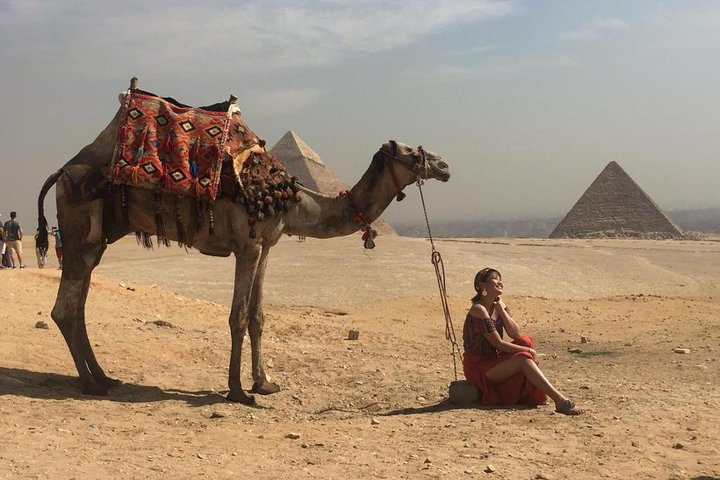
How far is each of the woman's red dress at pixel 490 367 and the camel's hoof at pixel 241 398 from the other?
195 cm

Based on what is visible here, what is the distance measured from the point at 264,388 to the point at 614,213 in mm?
69307

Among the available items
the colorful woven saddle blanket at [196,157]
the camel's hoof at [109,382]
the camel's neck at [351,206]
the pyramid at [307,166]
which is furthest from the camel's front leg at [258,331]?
the pyramid at [307,166]

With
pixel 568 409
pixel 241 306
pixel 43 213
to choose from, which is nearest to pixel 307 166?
pixel 43 213

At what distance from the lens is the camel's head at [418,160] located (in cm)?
724

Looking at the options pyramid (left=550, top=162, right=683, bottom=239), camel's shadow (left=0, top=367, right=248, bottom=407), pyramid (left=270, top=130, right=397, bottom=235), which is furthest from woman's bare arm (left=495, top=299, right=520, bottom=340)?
pyramid (left=550, top=162, right=683, bottom=239)

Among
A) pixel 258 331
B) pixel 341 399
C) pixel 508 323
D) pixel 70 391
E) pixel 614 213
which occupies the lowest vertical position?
pixel 341 399

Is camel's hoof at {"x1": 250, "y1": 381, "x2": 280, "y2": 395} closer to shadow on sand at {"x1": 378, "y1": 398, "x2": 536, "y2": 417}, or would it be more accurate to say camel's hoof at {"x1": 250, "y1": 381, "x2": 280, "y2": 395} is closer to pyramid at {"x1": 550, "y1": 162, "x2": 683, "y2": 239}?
shadow on sand at {"x1": 378, "y1": 398, "x2": 536, "y2": 417}

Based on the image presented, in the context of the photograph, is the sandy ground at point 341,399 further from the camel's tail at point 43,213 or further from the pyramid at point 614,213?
the pyramid at point 614,213

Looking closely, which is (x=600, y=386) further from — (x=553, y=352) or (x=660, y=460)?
(x=553, y=352)

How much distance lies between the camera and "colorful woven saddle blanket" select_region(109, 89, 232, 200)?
259 inches

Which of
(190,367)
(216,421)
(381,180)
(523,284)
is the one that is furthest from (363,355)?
(523,284)

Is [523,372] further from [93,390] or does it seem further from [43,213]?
[43,213]

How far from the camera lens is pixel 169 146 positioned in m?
6.79

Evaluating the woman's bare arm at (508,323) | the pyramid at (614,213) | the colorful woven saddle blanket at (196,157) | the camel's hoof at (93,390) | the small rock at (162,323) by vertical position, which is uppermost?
the pyramid at (614,213)
